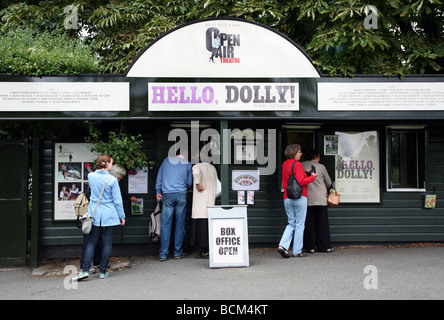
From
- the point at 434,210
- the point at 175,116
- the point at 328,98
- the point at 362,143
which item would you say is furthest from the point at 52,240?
the point at 434,210

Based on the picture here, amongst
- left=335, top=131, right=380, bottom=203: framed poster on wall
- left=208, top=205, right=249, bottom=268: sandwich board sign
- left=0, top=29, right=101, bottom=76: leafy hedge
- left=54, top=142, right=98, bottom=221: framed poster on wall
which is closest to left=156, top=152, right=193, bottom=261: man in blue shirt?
left=208, top=205, right=249, bottom=268: sandwich board sign

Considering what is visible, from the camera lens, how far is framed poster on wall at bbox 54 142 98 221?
8.34m

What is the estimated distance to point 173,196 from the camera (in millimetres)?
7996

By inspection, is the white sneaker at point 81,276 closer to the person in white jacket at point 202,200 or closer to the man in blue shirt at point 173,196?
the man in blue shirt at point 173,196

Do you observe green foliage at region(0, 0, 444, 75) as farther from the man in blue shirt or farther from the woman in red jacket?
the man in blue shirt

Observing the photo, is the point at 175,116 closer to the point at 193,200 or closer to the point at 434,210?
the point at 193,200

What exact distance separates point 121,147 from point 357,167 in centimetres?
483

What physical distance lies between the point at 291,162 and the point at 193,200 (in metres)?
1.95

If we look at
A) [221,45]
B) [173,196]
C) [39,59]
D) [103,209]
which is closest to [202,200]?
[173,196]

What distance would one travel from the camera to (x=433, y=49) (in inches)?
345

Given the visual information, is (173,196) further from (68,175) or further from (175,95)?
(68,175)

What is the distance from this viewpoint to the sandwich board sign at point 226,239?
7.16m

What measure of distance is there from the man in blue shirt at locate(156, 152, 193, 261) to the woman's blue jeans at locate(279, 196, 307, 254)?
6.18ft
